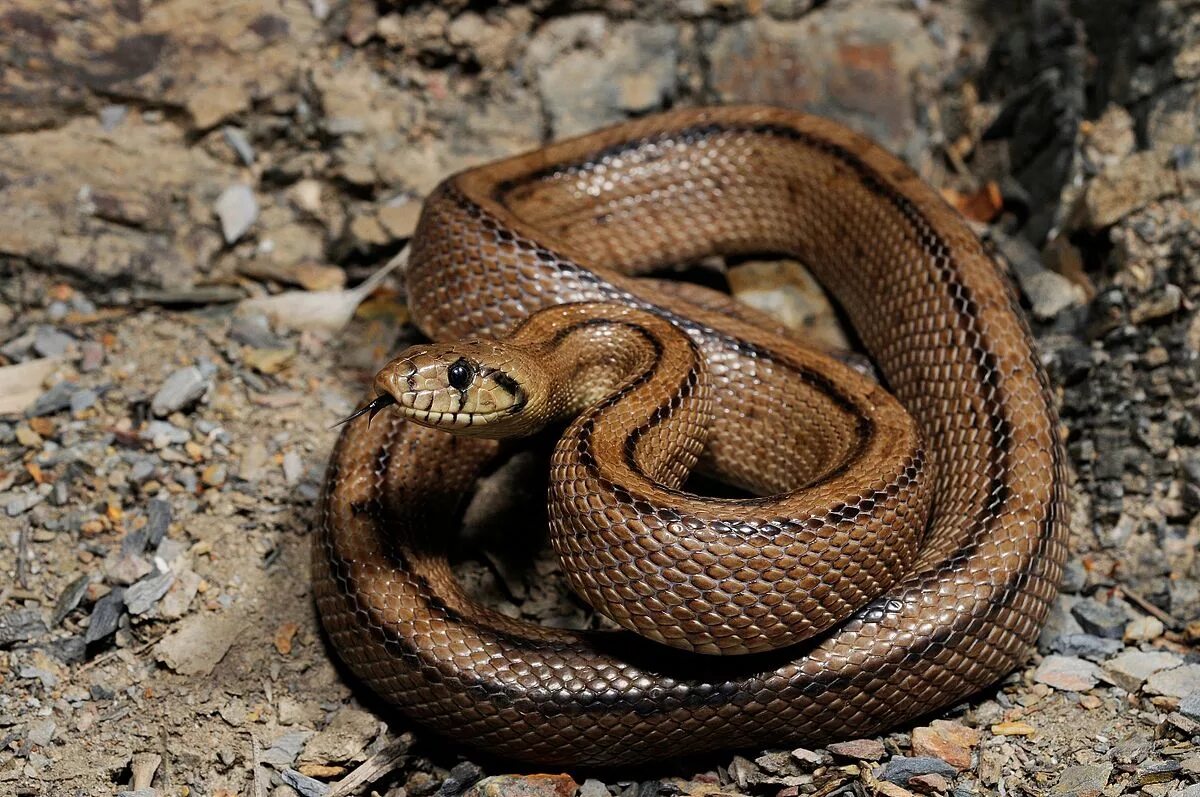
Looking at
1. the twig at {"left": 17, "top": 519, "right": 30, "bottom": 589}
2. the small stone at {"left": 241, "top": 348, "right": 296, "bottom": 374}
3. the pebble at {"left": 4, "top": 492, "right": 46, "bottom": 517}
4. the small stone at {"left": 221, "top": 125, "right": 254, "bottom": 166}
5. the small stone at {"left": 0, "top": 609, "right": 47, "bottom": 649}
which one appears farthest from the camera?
the small stone at {"left": 221, "top": 125, "right": 254, "bottom": 166}

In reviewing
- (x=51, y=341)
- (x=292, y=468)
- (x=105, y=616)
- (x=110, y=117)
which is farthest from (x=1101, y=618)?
(x=110, y=117)

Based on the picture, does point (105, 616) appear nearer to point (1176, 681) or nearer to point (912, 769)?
point (912, 769)

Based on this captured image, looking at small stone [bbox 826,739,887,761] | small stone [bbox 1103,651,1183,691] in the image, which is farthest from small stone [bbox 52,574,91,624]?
small stone [bbox 1103,651,1183,691]

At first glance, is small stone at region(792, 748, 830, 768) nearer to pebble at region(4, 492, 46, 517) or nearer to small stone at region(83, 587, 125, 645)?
small stone at region(83, 587, 125, 645)

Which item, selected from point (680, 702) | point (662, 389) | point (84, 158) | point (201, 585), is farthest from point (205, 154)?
point (680, 702)

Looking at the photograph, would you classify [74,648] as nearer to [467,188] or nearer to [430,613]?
[430,613]
